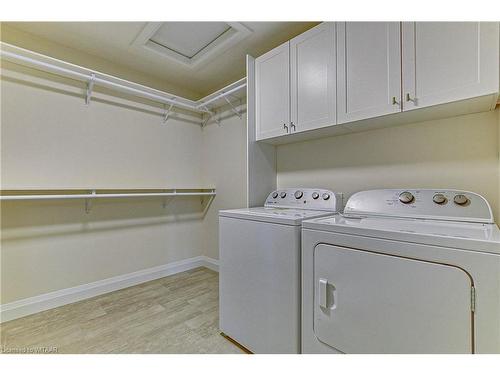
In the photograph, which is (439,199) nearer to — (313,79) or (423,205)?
(423,205)

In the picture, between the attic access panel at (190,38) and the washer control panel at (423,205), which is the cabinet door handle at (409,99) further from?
the attic access panel at (190,38)

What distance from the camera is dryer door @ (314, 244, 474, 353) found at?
86cm

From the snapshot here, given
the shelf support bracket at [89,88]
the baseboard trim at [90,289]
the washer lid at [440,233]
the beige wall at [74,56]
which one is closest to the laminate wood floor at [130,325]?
the baseboard trim at [90,289]

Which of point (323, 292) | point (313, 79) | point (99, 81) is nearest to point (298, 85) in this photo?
point (313, 79)

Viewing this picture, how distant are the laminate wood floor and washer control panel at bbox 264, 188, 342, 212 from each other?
1.10 meters

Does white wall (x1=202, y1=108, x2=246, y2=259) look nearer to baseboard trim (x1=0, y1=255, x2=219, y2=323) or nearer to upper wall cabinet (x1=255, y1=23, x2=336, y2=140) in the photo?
baseboard trim (x1=0, y1=255, x2=219, y2=323)

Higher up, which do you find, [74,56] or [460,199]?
[74,56]

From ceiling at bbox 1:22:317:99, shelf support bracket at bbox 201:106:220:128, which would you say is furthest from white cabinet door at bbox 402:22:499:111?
shelf support bracket at bbox 201:106:220:128

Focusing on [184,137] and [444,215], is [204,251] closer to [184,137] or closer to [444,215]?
[184,137]

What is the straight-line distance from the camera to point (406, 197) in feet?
4.60

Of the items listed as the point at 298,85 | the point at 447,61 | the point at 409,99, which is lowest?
the point at 409,99

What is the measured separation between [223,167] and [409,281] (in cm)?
234

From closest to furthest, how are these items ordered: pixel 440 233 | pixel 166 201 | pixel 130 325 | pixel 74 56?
pixel 440 233, pixel 130 325, pixel 74 56, pixel 166 201

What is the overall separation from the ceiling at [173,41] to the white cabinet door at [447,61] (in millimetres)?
967
